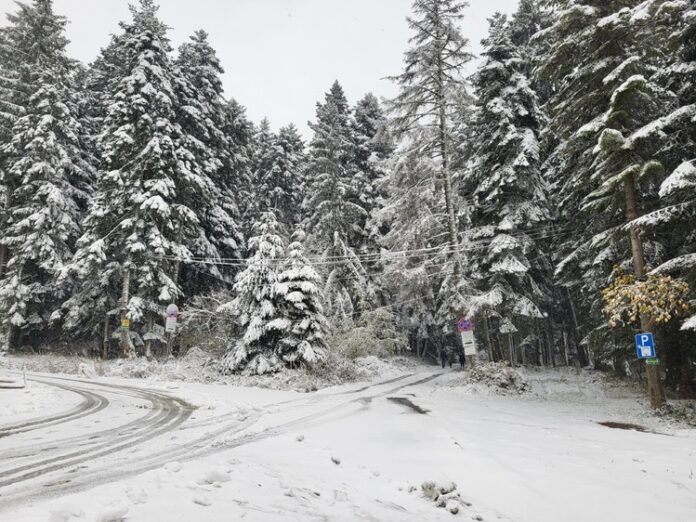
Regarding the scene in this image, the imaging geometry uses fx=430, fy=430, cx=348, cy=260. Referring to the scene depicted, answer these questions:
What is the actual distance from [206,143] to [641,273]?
2742 cm

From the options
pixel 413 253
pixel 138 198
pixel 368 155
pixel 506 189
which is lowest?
pixel 413 253

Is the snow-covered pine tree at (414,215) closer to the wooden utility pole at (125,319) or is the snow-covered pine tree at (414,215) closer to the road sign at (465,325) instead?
the road sign at (465,325)

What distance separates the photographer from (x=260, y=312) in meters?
20.3

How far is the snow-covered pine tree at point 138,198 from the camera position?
2367cm

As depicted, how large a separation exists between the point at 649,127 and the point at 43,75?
33119 mm

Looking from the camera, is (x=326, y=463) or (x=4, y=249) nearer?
(x=326, y=463)

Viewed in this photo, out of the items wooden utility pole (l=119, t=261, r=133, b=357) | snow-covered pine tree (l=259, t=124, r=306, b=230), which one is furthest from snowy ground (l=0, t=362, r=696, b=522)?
snow-covered pine tree (l=259, t=124, r=306, b=230)

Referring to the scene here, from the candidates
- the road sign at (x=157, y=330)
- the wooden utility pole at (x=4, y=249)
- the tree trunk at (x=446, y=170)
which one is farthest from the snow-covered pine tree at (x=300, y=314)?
the wooden utility pole at (x=4, y=249)

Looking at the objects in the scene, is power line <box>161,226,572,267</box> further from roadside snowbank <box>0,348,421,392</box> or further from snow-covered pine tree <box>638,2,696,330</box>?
snow-covered pine tree <box>638,2,696,330</box>

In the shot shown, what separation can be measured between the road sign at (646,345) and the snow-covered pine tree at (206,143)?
2306 centimetres

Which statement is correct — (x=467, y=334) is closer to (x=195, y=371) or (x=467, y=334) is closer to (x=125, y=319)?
(x=195, y=371)

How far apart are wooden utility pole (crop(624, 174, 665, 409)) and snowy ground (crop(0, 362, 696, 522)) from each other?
0.83 m

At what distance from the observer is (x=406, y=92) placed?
2047cm

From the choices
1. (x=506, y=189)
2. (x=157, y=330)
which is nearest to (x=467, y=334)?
(x=506, y=189)
